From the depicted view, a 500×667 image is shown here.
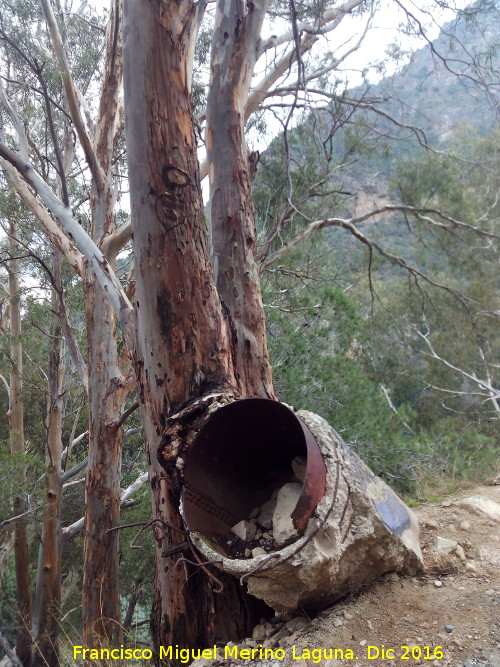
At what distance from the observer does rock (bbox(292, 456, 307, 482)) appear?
2.35 meters

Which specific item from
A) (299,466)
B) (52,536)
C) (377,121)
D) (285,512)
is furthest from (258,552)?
(377,121)

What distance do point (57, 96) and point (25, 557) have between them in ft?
22.2

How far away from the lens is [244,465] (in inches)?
97.7

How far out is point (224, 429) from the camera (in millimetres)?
2291

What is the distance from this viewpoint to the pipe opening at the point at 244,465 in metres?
2.03

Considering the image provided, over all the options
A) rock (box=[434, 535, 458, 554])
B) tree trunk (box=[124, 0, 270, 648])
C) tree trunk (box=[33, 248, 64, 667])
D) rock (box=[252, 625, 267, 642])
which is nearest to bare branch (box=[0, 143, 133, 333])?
tree trunk (box=[124, 0, 270, 648])

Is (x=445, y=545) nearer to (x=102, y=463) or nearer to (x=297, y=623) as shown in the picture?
(x=297, y=623)

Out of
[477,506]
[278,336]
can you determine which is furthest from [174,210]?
[278,336]

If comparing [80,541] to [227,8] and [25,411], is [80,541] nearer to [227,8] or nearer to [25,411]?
[25,411]

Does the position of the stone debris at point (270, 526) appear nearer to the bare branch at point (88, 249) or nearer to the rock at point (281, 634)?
the rock at point (281, 634)

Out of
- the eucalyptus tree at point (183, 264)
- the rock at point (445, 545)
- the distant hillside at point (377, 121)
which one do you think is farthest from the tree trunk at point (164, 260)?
the distant hillside at point (377, 121)

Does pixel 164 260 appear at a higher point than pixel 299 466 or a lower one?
higher

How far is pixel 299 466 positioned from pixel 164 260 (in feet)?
3.52

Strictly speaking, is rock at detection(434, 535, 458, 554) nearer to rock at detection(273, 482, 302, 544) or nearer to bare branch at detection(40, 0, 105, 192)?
rock at detection(273, 482, 302, 544)
